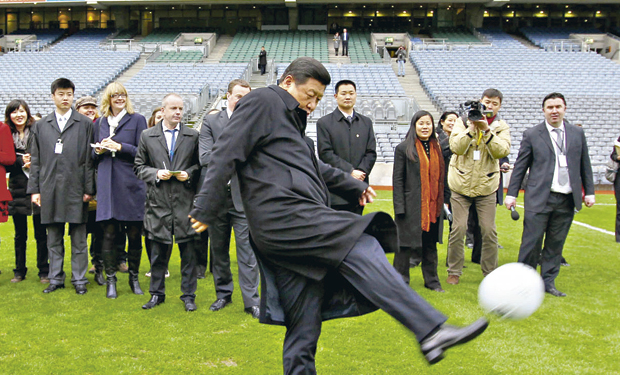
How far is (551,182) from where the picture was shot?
5961 mm

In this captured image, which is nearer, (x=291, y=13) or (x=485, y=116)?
(x=485, y=116)

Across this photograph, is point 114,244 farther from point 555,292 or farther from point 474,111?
point 555,292

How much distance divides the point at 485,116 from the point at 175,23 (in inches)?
1493

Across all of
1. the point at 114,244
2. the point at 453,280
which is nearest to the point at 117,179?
the point at 114,244

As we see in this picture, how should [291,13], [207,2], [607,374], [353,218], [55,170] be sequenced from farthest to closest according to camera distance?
[291,13] < [207,2] < [55,170] < [607,374] < [353,218]

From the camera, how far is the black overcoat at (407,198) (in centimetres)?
616

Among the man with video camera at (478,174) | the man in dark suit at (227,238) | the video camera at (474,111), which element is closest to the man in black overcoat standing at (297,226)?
the man in dark suit at (227,238)

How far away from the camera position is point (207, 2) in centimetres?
3506

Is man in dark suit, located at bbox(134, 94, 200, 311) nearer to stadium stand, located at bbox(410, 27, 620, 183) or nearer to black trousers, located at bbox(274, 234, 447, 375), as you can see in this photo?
black trousers, located at bbox(274, 234, 447, 375)

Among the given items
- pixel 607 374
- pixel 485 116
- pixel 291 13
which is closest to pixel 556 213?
pixel 485 116

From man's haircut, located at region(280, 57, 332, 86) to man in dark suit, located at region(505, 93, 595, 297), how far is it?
368 cm

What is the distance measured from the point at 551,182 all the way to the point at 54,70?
2699cm

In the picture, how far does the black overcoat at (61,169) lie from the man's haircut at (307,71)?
3.60m

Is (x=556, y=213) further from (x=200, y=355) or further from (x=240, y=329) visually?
(x=200, y=355)
